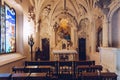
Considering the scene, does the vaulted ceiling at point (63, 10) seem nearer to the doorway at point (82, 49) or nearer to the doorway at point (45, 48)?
the doorway at point (82, 49)

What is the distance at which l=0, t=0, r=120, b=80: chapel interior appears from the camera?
8.51 m

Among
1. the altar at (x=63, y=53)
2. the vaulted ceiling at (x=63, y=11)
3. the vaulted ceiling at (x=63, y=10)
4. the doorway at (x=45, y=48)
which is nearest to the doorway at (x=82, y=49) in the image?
the vaulted ceiling at (x=63, y=11)

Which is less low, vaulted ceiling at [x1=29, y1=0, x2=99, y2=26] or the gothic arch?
vaulted ceiling at [x1=29, y1=0, x2=99, y2=26]

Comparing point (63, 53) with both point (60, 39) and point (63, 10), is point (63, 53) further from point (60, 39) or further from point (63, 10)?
point (63, 10)

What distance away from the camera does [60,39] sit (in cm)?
2234

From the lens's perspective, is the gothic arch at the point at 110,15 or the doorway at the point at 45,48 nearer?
the gothic arch at the point at 110,15

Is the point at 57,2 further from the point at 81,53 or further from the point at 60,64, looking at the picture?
the point at 60,64

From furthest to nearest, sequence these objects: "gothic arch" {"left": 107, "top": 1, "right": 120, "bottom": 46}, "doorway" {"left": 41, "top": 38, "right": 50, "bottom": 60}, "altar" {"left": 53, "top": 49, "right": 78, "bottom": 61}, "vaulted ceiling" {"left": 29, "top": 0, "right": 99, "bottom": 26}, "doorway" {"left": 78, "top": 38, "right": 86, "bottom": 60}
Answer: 1. "doorway" {"left": 41, "top": 38, "right": 50, "bottom": 60}
2. "doorway" {"left": 78, "top": 38, "right": 86, "bottom": 60}
3. "vaulted ceiling" {"left": 29, "top": 0, "right": 99, "bottom": 26}
4. "altar" {"left": 53, "top": 49, "right": 78, "bottom": 61}
5. "gothic arch" {"left": 107, "top": 1, "right": 120, "bottom": 46}

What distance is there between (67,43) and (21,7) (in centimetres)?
1011

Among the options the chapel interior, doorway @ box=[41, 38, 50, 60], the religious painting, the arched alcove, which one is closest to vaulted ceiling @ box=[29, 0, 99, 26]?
the chapel interior

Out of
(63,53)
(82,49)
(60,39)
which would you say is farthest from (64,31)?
(63,53)

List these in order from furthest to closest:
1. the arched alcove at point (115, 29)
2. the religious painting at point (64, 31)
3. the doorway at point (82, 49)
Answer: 1. the religious painting at point (64, 31)
2. the doorway at point (82, 49)
3. the arched alcove at point (115, 29)

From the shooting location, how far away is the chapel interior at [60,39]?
8.51m

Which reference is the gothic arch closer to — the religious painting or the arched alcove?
the arched alcove
